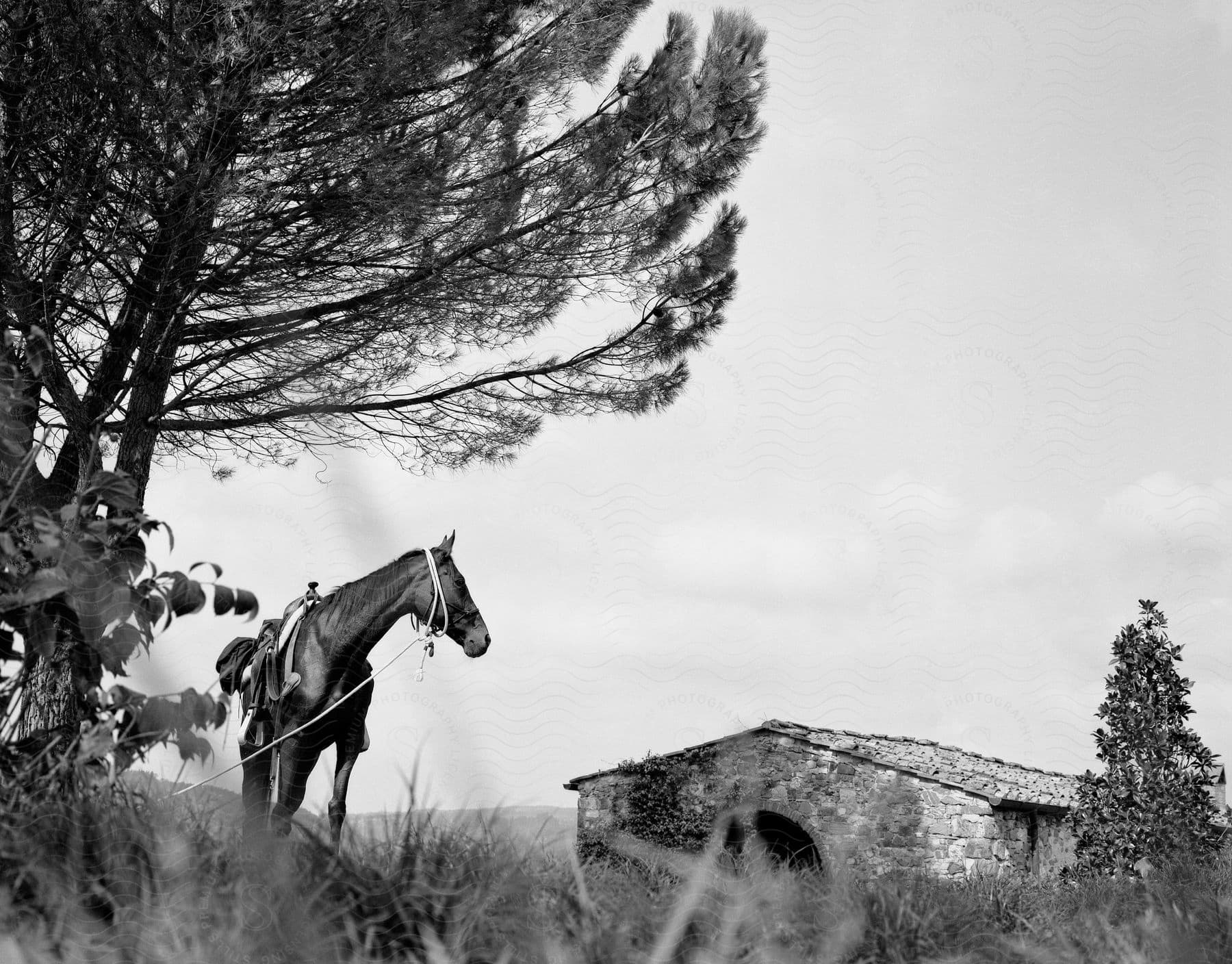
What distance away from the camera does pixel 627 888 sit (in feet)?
10.3

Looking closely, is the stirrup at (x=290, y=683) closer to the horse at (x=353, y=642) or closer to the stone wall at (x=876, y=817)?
the horse at (x=353, y=642)

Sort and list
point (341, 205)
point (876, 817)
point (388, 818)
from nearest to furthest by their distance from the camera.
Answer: point (388, 818), point (341, 205), point (876, 817)

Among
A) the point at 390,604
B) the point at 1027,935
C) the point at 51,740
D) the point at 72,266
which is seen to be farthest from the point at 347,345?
the point at 1027,935

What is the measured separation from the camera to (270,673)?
5.24 meters

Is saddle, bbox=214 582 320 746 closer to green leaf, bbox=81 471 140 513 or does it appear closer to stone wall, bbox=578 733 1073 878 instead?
green leaf, bbox=81 471 140 513

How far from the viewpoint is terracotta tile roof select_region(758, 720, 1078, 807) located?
13.1 m

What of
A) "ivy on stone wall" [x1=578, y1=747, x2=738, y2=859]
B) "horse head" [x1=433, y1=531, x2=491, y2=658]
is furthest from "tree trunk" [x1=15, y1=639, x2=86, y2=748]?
"ivy on stone wall" [x1=578, y1=747, x2=738, y2=859]

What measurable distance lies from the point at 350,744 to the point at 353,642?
1.51 feet

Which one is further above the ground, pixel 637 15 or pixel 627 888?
pixel 637 15

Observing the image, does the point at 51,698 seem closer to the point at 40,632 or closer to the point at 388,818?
the point at 40,632

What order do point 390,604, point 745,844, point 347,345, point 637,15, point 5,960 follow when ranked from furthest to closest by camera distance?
point 637,15, point 347,345, point 390,604, point 745,844, point 5,960

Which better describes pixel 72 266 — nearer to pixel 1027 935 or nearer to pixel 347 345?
pixel 347 345

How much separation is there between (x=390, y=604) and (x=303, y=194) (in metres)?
3.21

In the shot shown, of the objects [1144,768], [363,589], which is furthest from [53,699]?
[1144,768]
